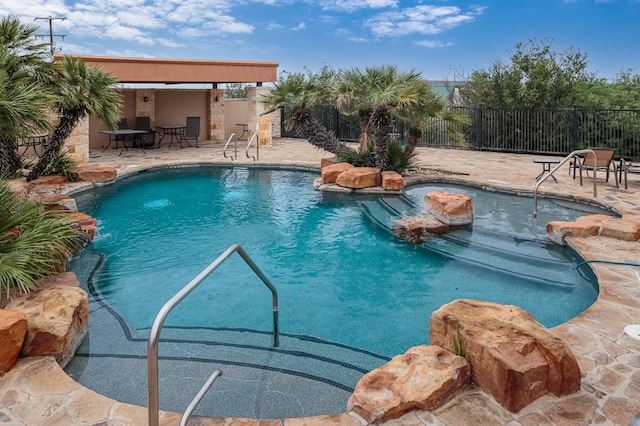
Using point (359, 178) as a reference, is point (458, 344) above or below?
below

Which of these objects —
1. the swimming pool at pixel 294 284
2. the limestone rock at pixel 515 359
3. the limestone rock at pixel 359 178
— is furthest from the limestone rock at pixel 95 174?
the limestone rock at pixel 515 359

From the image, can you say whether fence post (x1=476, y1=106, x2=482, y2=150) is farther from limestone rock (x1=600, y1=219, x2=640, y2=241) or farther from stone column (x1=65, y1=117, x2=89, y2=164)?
stone column (x1=65, y1=117, x2=89, y2=164)

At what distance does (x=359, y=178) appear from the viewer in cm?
1178

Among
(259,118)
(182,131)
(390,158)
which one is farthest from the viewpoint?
(182,131)

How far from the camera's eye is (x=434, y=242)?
8250 mm

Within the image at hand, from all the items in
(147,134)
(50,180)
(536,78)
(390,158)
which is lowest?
(50,180)

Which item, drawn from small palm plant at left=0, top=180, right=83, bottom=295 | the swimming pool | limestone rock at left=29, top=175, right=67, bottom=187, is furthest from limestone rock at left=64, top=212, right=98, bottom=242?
limestone rock at left=29, top=175, right=67, bottom=187

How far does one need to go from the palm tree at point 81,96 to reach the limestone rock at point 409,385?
9.26m

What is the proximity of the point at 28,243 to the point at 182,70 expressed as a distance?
12.3 metres

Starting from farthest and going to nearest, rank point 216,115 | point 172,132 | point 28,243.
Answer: point 216,115 < point 172,132 < point 28,243

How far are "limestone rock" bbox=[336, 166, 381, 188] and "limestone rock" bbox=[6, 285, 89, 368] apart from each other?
7.48 meters

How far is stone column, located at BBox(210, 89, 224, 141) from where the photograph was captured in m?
21.5

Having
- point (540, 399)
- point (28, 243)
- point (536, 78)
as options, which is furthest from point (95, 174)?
point (536, 78)

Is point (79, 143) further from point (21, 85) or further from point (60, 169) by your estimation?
point (21, 85)
